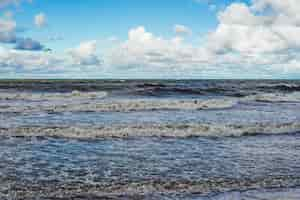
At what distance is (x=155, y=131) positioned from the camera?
15188mm

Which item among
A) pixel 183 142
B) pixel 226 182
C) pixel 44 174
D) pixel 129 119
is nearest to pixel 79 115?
pixel 129 119

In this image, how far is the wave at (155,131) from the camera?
47.3ft

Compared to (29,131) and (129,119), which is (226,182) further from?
(129,119)

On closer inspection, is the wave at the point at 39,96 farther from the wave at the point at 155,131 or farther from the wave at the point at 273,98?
the wave at the point at 155,131

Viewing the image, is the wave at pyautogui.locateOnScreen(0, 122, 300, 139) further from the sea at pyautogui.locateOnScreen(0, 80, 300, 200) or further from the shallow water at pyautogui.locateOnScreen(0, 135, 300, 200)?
the shallow water at pyautogui.locateOnScreen(0, 135, 300, 200)

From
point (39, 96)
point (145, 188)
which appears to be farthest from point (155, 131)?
point (39, 96)

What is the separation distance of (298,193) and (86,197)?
4093mm

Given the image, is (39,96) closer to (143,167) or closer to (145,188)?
(143,167)

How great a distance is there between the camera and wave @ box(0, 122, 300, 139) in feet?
47.3

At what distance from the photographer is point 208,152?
11.5m

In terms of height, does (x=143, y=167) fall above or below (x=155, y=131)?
below

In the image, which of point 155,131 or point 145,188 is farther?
point 155,131

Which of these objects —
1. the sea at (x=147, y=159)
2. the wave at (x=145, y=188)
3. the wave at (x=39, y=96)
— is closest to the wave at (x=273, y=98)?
the wave at (x=39, y=96)

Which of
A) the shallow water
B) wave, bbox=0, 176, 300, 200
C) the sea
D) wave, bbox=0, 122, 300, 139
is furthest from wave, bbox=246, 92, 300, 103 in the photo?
wave, bbox=0, 176, 300, 200
